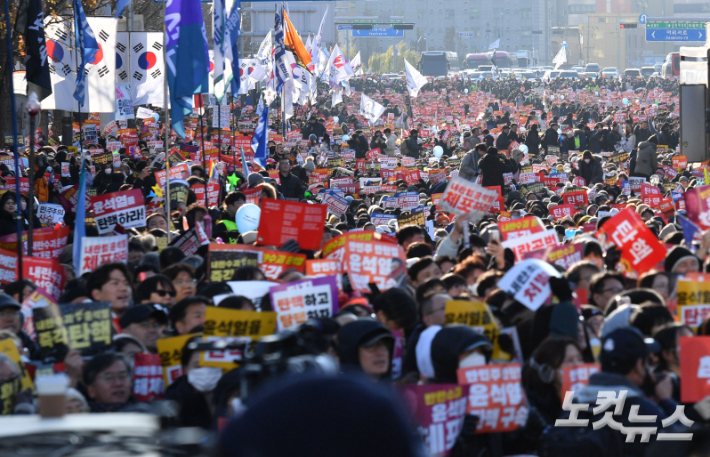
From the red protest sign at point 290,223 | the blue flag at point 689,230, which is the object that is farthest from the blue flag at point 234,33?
the blue flag at point 689,230

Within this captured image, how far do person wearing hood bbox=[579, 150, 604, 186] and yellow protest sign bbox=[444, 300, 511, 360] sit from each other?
1293 cm

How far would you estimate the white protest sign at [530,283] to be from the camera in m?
5.50

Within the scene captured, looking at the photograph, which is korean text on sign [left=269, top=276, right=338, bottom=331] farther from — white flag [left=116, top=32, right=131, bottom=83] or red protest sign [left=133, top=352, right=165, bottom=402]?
white flag [left=116, top=32, right=131, bottom=83]

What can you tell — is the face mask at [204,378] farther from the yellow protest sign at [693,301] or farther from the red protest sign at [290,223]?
the red protest sign at [290,223]

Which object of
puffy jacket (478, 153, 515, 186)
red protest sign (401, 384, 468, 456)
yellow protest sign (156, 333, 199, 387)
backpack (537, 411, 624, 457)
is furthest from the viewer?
puffy jacket (478, 153, 515, 186)

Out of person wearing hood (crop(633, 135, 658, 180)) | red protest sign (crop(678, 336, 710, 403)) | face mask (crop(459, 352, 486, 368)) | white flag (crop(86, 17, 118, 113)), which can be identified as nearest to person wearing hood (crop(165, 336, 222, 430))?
face mask (crop(459, 352, 486, 368))

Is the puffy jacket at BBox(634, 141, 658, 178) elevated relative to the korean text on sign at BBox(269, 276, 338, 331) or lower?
elevated

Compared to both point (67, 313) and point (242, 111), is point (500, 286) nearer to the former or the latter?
point (67, 313)

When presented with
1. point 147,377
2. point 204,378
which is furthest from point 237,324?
point 204,378

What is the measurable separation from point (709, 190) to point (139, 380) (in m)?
4.57

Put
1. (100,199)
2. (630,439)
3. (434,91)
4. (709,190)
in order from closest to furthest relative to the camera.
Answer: (630,439)
(709,190)
(100,199)
(434,91)

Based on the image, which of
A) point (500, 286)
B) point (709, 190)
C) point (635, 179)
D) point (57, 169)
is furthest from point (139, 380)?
point (57, 169)

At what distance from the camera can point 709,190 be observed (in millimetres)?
7449

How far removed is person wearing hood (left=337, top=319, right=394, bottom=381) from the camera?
4.36 metres
